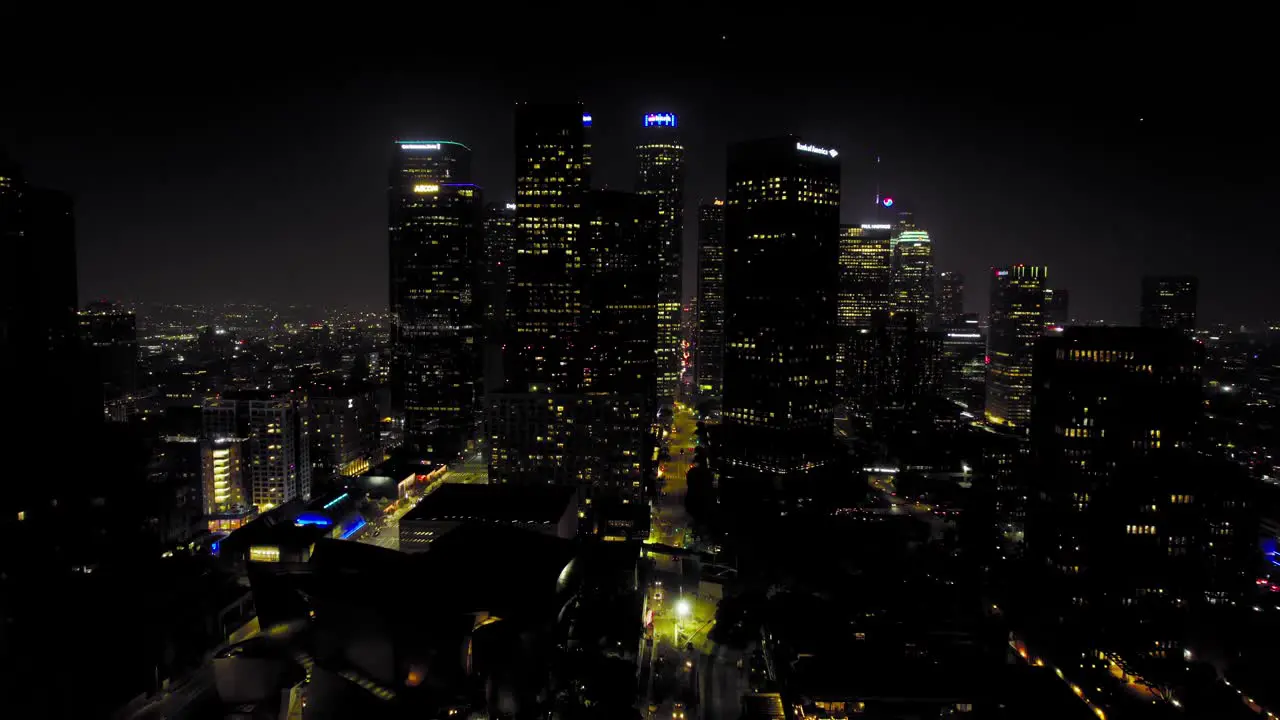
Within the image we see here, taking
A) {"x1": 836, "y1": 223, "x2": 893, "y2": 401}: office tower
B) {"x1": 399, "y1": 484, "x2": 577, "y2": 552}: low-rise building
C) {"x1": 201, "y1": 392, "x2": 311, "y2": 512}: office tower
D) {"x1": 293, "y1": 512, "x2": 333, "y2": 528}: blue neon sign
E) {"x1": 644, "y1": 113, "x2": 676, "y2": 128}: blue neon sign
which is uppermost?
{"x1": 644, "y1": 113, "x2": 676, "y2": 128}: blue neon sign

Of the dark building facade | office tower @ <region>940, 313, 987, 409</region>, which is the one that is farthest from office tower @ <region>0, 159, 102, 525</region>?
office tower @ <region>940, 313, 987, 409</region>

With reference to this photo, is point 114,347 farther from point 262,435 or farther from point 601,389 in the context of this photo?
point 601,389

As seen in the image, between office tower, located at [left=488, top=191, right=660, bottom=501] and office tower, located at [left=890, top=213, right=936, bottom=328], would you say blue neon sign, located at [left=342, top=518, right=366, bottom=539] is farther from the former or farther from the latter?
office tower, located at [left=890, top=213, right=936, bottom=328]

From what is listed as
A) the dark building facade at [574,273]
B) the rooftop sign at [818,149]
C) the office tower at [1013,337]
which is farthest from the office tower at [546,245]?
the office tower at [1013,337]

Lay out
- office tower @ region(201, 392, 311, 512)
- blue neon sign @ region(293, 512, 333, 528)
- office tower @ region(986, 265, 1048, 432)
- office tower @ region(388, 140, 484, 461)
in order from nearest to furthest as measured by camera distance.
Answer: blue neon sign @ region(293, 512, 333, 528)
office tower @ region(201, 392, 311, 512)
office tower @ region(388, 140, 484, 461)
office tower @ region(986, 265, 1048, 432)

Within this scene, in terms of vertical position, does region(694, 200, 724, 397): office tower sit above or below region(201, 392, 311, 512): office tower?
above

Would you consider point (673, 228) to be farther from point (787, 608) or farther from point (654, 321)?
point (787, 608)

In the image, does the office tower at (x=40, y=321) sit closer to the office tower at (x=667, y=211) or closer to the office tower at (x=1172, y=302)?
the office tower at (x=667, y=211)
